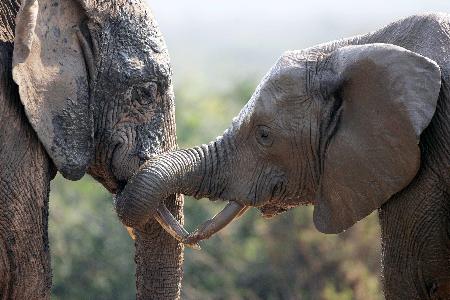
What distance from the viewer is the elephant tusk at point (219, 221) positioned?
18.3 feet

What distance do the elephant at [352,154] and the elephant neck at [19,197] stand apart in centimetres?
43

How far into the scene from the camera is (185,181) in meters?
5.56

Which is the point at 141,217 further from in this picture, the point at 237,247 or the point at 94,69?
the point at 237,247

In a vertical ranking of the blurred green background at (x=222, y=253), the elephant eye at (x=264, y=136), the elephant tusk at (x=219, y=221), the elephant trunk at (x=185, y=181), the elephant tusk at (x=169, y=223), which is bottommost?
the blurred green background at (x=222, y=253)

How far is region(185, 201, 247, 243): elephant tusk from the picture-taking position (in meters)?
5.58

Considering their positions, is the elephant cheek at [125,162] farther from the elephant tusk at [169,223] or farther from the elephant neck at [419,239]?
the elephant neck at [419,239]

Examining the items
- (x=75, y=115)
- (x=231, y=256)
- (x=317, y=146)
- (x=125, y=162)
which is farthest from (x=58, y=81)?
(x=231, y=256)

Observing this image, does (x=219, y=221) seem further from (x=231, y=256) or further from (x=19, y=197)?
(x=231, y=256)

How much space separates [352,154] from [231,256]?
847 cm

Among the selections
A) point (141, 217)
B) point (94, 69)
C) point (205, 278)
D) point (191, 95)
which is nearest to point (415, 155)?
point (141, 217)

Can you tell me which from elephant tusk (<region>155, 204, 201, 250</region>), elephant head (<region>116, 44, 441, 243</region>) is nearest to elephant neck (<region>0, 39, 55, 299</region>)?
elephant head (<region>116, 44, 441, 243</region>)

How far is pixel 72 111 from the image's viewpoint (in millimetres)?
5719

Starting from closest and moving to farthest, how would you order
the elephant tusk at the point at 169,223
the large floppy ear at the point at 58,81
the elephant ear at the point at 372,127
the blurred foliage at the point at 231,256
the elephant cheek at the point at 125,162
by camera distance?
the elephant ear at the point at 372,127 < the large floppy ear at the point at 58,81 < the elephant tusk at the point at 169,223 < the elephant cheek at the point at 125,162 < the blurred foliage at the point at 231,256

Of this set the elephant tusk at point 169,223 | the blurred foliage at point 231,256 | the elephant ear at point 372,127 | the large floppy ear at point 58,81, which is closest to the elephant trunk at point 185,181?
the elephant tusk at point 169,223
